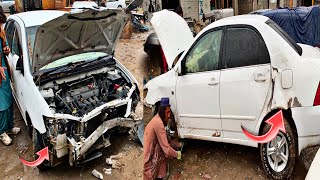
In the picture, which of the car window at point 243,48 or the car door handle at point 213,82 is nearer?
the car window at point 243,48

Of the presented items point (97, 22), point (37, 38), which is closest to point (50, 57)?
point (37, 38)

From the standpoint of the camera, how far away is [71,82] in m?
5.38

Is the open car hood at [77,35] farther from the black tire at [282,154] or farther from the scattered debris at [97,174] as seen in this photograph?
the black tire at [282,154]

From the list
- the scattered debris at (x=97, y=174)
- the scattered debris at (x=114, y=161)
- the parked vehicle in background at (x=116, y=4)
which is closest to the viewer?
the scattered debris at (x=97, y=174)

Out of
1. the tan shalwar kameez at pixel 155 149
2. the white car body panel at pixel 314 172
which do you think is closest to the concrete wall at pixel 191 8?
the tan shalwar kameez at pixel 155 149

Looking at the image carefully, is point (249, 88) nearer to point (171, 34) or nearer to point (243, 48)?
point (243, 48)

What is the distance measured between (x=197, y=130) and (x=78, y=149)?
168 cm

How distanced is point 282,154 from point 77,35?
3767mm

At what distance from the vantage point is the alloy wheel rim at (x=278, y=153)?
3749mm

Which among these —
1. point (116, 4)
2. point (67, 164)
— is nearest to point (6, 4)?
point (116, 4)

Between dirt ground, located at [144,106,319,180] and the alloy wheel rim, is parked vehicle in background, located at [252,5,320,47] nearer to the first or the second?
dirt ground, located at [144,106,319,180]

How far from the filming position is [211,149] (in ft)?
16.7

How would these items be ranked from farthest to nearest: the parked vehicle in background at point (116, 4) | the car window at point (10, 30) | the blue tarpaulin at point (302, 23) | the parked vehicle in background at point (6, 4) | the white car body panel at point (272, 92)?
the parked vehicle in background at point (6, 4)
the parked vehicle in background at point (116, 4)
the blue tarpaulin at point (302, 23)
the car window at point (10, 30)
the white car body panel at point (272, 92)

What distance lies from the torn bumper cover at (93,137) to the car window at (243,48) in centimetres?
190
